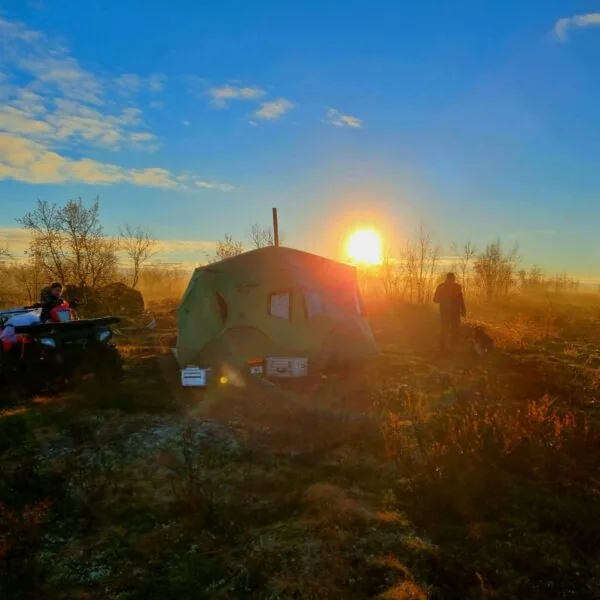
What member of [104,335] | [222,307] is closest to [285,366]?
[222,307]

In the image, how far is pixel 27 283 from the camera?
2828 cm

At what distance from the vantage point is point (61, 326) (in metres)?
8.69

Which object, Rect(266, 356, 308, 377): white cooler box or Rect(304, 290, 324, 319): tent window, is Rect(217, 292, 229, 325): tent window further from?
Rect(304, 290, 324, 319): tent window

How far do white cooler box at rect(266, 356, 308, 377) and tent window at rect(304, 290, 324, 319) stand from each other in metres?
1.15

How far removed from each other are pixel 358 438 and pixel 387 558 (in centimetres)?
301

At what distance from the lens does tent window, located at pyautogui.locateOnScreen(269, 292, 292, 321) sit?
11.2 metres

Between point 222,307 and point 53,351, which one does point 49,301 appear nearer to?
point 53,351

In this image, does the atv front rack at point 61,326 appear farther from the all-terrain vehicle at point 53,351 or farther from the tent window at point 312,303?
the tent window at point 312,303

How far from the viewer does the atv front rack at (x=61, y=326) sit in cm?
834

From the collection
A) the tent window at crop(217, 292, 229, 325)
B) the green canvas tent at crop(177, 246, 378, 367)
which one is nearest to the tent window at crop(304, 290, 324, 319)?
the green canvas tent at crop(177, 246, 378, 367)

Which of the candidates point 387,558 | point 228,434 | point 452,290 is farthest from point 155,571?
point 452,290

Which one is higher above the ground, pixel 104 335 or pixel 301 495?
pixel 104 335

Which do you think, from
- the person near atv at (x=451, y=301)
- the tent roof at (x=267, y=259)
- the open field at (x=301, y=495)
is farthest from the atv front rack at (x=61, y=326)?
the person near atv at (x=451, y=301)

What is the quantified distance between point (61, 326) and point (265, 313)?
4179mm
